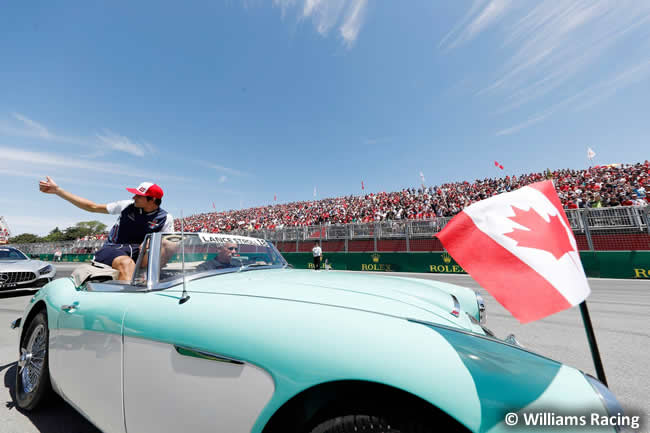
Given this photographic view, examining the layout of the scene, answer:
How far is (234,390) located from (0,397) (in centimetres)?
298

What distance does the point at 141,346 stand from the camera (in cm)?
137

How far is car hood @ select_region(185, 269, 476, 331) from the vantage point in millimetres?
1315

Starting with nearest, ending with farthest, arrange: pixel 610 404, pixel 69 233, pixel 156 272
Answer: pixel 610 404 → pixel 156 272 → pixel 69 233

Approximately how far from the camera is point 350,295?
4.81ft

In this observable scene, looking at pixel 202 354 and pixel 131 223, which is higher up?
pixel 131 223

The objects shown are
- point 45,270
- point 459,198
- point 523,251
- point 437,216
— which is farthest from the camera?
point 459,198

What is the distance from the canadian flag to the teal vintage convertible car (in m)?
0.22

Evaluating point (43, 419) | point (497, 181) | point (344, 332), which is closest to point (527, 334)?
point (344, 332)

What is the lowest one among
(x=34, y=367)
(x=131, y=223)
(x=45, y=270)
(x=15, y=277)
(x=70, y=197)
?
(x=34, y=367)

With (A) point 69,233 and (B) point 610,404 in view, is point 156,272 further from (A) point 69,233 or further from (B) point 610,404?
(A) point 69,233

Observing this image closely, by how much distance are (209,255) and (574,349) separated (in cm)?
413

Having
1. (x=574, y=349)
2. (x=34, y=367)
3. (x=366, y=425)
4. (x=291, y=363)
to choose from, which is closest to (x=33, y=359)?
(x=34, y=367)

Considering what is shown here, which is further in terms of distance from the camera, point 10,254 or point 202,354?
point 10,254

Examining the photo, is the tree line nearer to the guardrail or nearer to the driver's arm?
the guardrail
